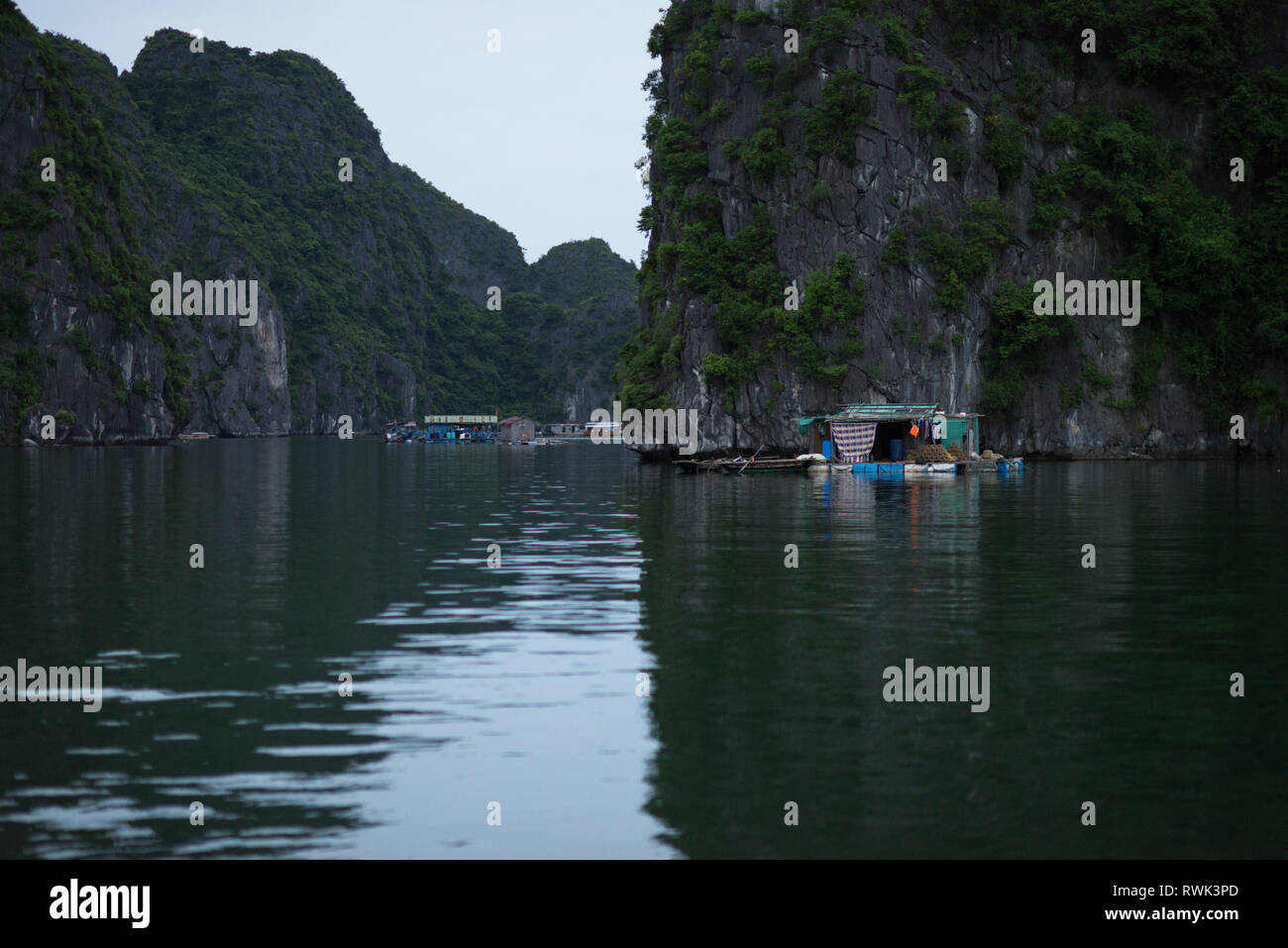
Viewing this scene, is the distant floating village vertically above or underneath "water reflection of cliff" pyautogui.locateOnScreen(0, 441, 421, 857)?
above

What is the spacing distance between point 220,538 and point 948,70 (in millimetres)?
73099

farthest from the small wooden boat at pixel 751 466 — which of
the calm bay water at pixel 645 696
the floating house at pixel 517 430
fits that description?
the floating house at pixel 517 430

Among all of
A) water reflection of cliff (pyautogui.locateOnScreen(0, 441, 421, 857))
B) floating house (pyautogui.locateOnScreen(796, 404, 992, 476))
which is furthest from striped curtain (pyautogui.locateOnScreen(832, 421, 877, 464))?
water reflection of cliff (pyautogui.locateOnScreen(0, 441, 421, 857))

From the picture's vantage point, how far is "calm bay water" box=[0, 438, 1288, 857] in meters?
9.44

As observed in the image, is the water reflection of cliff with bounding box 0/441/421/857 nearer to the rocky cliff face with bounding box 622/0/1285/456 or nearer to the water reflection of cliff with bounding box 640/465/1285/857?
the water reflection of cliff with bounding box 640/465/1285/857

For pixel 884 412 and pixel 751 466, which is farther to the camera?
pixel 884 412

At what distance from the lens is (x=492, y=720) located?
1275 centimetres

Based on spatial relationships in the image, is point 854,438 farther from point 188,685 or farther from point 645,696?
point 188,685

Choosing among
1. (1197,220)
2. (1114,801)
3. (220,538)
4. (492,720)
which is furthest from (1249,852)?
(1197,220)

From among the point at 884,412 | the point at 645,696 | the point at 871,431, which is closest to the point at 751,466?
the point at 871,431

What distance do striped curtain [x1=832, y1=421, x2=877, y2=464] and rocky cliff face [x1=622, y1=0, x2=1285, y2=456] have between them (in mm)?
10632

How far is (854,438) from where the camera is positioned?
71125 millimetres

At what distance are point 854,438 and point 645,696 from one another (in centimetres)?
5903
